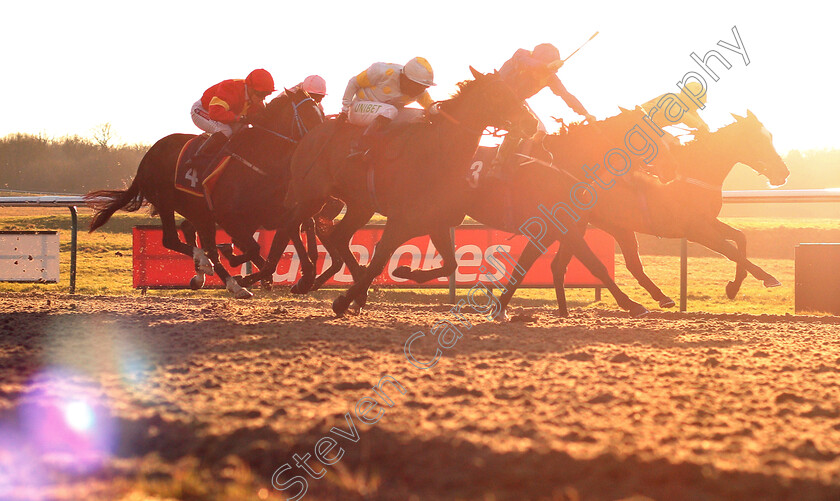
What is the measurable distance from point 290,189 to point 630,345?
3191 millimetres

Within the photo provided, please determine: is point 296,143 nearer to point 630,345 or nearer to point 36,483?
point 630,345

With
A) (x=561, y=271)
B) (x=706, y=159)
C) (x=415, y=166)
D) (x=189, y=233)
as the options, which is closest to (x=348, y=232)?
(x=415, y=166)

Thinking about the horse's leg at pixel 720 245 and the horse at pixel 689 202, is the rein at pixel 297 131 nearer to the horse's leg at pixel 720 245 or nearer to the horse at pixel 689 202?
the horse at pixel 689 202

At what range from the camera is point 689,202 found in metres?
7.95

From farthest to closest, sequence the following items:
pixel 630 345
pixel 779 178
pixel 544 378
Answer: pixel 779 178, pixel 630 345, pixel 544 378

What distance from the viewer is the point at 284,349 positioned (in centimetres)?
467

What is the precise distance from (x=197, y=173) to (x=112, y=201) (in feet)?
5.70

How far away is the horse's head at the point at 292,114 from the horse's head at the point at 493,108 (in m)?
1.92

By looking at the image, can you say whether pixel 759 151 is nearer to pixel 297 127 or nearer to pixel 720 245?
pixel 720 245

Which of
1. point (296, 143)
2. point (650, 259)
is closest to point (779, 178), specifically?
point (296, 143)

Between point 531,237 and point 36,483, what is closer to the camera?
point 36,483

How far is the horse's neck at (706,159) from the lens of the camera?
8.09 metres

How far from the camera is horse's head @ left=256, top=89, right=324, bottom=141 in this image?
752 centimetres

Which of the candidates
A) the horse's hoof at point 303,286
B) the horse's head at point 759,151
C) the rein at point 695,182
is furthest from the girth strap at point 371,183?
the horse's head at point 759,151
